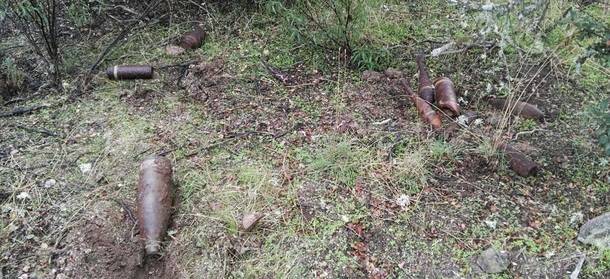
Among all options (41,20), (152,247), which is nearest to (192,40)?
(41,20)

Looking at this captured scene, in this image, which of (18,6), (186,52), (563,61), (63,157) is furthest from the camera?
(186,52)

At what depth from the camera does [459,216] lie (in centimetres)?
267

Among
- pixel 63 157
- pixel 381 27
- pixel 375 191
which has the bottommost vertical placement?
pixel 63 157

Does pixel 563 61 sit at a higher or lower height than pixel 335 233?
higher

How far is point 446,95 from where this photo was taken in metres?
3.22

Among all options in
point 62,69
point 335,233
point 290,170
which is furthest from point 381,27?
point 62,69

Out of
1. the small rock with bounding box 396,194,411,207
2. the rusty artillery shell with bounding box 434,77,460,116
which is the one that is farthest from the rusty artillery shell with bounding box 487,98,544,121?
the small rock with bounding box 396,194,411,207

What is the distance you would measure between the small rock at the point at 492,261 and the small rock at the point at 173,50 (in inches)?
102

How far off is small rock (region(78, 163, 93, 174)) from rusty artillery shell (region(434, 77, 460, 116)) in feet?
7.06

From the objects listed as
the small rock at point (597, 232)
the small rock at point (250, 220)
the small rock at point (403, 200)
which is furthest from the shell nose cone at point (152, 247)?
the small rock at point (597, 232)

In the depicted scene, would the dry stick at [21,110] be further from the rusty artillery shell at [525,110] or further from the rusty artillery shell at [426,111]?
the rusty artillery shell at [525,110]

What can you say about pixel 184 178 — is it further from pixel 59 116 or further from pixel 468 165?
pixel 468 165

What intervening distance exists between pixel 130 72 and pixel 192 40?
561mm

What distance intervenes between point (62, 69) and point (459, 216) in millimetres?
2912
